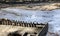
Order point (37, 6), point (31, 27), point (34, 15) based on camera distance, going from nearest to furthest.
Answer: point (31, 27), point (34, 15), point (37, 6)

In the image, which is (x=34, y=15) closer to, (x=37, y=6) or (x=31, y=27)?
(x=37, y=6)

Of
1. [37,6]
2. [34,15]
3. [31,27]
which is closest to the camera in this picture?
[31,27]

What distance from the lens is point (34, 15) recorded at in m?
10.9

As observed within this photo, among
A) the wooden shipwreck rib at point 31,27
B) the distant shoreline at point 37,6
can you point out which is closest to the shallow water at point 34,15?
the distant shoreline at point 37,6

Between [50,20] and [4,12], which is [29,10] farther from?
[50,20]

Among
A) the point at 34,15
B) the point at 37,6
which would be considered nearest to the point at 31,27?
the point at 34,15

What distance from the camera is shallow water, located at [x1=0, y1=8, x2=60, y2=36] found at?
9.47 metres

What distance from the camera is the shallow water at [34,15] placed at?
947cm

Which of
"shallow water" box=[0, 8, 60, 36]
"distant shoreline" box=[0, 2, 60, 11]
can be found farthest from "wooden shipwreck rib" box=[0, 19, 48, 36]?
"distant shoreline" box=[0, 2, 60, 11]

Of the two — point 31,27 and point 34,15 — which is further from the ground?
point 31,27

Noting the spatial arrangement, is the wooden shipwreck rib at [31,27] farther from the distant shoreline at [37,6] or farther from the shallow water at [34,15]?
the distant shoreline at [37,6]

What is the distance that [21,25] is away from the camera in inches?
297

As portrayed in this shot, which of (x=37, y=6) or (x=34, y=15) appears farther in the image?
(x=37, y=6)

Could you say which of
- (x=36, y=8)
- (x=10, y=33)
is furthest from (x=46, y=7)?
(x=10, y=33)
